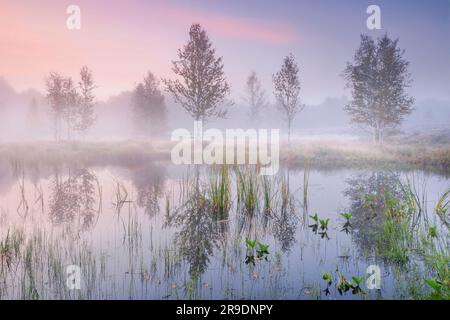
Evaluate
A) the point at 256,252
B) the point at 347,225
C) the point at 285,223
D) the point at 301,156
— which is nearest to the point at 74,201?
the point at 285,223

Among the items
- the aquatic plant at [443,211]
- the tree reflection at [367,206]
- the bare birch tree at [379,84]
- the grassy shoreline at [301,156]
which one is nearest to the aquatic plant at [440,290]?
the tree reflection at [367,206]

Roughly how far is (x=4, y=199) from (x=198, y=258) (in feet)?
25.6

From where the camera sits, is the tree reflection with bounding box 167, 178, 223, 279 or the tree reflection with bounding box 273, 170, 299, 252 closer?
the tree reflection with bounding box 167, 178, 223, 279

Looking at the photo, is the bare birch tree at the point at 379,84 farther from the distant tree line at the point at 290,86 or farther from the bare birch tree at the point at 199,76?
the bare birch tree at the point at 199,76

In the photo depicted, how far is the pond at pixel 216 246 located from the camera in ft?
15.8

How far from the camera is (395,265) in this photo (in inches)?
219

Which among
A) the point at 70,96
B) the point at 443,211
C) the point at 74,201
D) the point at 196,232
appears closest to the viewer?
the point at 196,232

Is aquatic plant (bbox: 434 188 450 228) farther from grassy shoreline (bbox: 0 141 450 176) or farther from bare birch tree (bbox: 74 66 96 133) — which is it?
bare birch tree (bbox: 74 66 96 133)

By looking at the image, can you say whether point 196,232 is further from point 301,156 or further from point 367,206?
point 301,156

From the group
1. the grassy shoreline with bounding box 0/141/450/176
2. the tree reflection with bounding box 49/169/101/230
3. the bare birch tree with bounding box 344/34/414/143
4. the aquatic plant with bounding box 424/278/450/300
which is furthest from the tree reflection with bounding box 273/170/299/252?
the bare birch tree with bounding box 344/34/414/143

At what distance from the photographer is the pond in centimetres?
481

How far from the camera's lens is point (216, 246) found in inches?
257

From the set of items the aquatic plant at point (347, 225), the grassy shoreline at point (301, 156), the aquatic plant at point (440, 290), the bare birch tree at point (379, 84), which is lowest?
the aquatic plant at point (440, 290)
